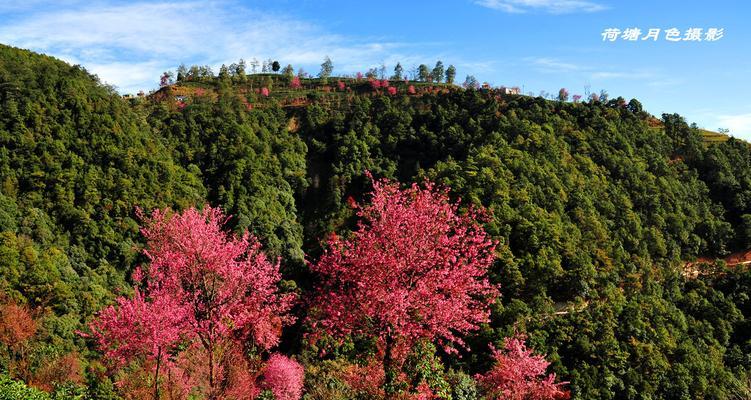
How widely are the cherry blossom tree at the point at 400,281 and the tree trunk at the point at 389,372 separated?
3 cm

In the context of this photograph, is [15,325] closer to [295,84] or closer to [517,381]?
[517,381]

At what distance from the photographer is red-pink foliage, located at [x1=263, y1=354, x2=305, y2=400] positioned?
30.0m

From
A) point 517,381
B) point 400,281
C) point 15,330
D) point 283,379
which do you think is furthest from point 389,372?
point 15,330

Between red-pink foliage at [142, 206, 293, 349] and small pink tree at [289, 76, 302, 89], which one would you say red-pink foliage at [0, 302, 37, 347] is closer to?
red-pink foliage at [142, 206, 293, 349]

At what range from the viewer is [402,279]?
12836 mm

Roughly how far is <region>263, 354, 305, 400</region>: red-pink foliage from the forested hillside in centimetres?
22

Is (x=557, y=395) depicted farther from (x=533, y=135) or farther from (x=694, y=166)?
(x=694, y=166)

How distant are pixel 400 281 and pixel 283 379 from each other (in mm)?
21661

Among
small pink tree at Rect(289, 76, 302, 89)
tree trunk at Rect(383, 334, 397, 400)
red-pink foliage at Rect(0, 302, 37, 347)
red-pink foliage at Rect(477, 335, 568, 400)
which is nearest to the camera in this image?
tree trunk at Rect(383, 334, 397, 400)

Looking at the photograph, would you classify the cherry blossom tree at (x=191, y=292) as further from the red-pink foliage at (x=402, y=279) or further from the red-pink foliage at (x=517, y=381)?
the red-pink foliage at (x=517, y=381)

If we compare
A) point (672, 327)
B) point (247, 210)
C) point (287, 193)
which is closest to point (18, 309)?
point (247, 210)

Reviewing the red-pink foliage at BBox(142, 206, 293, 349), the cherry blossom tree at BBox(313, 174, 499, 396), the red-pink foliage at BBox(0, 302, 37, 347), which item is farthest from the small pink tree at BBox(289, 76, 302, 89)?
the cherry blossom tree at BBox(313, 174, 499, 396)

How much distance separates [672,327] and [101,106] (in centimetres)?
5955

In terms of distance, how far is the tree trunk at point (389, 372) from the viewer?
12.9 metres
